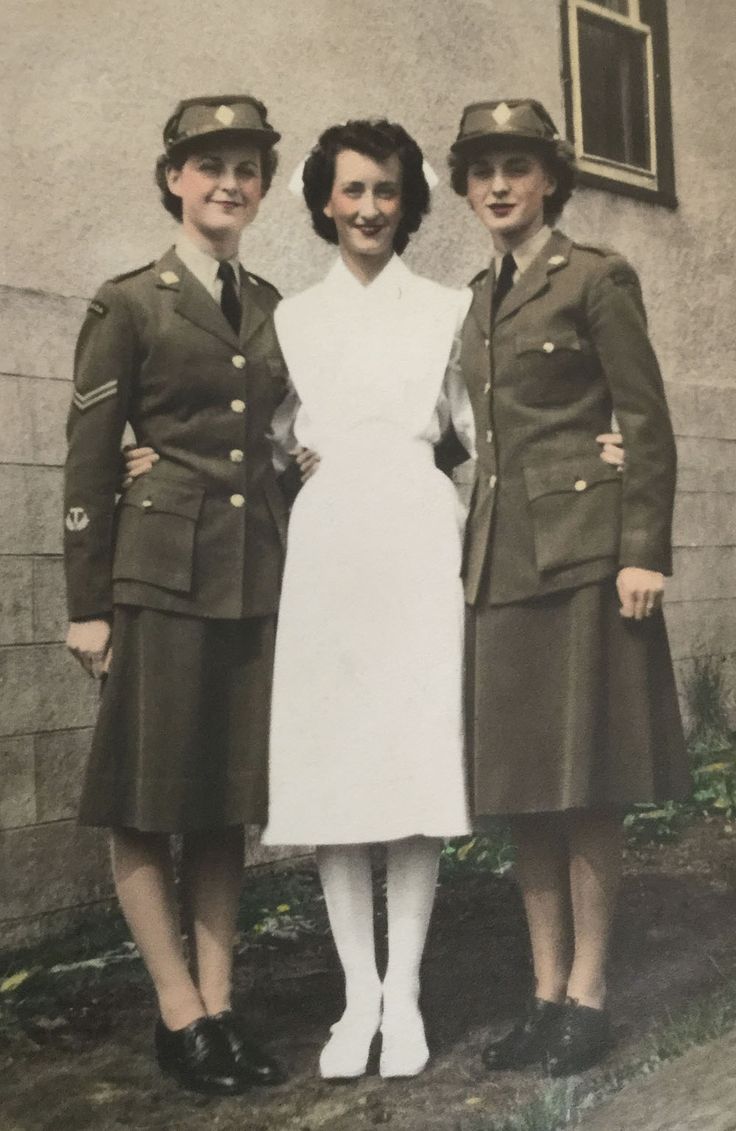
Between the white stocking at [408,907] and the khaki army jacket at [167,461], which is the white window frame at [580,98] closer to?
the khaki army jacket at [167,461]

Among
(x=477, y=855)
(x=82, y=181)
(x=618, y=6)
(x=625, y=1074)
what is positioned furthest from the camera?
(x=618, y=6)

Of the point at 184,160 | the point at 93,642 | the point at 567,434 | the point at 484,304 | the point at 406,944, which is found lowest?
the point at 406,944

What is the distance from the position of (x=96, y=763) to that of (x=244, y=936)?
1045mm

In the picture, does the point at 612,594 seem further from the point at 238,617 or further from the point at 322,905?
the point at 322,905

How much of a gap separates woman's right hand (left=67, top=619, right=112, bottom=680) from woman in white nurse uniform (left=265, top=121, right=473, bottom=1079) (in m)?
0.33

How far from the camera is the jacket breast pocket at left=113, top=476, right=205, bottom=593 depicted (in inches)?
102

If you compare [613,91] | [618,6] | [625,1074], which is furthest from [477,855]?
[618,6]

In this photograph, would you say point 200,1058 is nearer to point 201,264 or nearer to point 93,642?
point 93,642

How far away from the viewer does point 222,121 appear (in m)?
2.63

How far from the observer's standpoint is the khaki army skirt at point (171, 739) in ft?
8.49

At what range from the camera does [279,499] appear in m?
2.72

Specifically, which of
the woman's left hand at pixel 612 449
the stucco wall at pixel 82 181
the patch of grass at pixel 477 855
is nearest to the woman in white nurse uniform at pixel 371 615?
the woman's left hand at pixel 612 449

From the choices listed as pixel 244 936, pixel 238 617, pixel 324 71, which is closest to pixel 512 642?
pixel 238 617

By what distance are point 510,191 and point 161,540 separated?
38.4 inches
